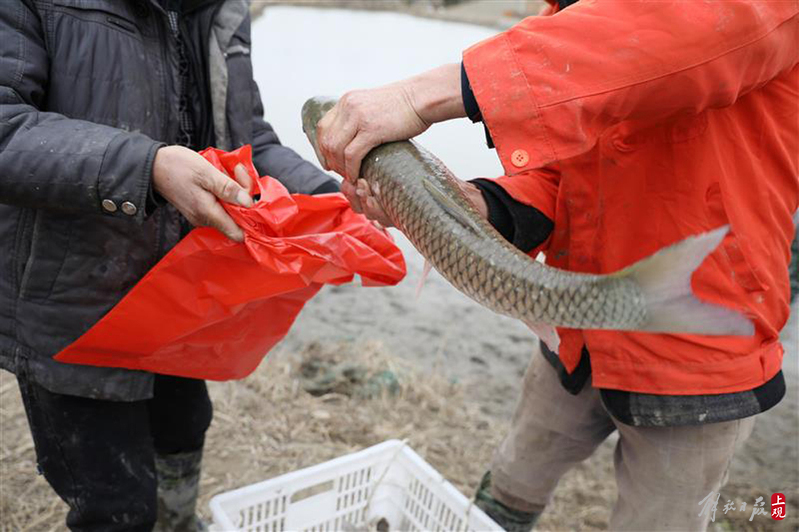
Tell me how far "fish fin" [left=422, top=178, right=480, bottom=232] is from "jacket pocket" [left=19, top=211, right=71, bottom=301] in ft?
3.04

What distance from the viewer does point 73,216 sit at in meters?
1.81

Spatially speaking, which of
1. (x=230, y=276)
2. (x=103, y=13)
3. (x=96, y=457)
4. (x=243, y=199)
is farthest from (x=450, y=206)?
(x=96, y=457)

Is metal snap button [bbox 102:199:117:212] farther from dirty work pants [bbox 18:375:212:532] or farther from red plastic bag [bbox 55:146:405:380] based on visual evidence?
dirty work pants [bbox 18:375:212:532]

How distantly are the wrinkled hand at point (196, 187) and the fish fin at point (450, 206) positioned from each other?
47 cm

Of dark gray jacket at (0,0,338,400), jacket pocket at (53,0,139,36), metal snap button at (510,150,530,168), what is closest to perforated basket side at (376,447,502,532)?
dark gray jacket at (0,0,338,400)

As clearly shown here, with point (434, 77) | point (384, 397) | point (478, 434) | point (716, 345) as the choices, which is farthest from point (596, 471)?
point (434, 77)

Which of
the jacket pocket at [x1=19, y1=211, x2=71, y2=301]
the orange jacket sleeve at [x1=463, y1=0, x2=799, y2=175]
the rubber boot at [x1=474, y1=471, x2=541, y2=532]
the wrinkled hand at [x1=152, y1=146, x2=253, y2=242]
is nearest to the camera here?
the orange jacket sleeve at [x1=463, y1=0, x2=799, y2=175]

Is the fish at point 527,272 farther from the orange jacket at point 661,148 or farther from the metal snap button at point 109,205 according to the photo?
the metal snap button at point 109,205

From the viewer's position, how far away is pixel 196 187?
5.66 feet

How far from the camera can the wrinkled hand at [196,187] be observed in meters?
1.69

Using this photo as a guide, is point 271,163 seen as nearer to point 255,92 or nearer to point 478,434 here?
point 255,92

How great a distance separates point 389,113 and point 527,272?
1.54 feet

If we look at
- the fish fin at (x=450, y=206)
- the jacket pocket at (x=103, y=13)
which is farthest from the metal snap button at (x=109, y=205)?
the fish fin at (x=450, y=206)

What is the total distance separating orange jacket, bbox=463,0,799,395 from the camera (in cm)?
142
